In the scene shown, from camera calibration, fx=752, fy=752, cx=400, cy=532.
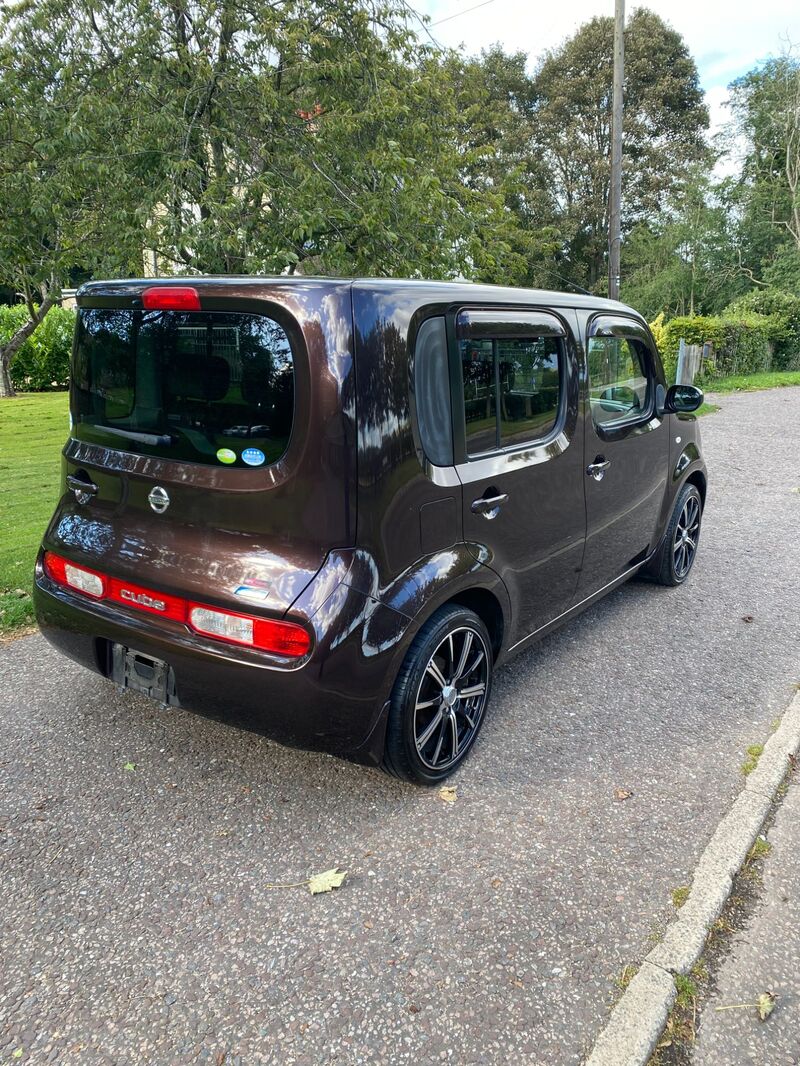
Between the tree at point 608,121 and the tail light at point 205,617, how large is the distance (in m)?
37.2

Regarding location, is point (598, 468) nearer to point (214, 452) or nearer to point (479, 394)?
point (479, 394)

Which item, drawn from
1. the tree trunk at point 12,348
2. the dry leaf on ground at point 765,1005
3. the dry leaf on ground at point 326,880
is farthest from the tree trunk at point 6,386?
the dry leaf on ground at point 765,1005

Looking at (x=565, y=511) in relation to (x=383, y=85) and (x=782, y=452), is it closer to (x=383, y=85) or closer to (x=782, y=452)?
(x=383, y=85)

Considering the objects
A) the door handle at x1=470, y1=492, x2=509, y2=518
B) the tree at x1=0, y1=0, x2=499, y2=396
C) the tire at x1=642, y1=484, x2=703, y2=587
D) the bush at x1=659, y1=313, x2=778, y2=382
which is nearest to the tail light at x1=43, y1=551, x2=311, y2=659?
the door handle at x1=470, y1=492, x2=509, y2=518

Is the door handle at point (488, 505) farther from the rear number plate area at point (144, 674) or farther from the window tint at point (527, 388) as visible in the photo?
the rear number plate area at point (144, 674)

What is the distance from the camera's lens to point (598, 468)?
3.82 metres

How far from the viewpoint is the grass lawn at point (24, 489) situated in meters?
4.88

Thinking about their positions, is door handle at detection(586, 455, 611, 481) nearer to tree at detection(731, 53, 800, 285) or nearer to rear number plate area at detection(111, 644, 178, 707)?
rear number plate area at detection(111, 644, 178, 707)

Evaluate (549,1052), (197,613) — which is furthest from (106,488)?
(549,1052)

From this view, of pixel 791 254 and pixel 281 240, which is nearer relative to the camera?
pixel 281 240

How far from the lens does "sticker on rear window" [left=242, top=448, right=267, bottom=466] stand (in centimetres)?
246

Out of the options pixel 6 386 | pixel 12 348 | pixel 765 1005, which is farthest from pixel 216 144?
pixel 6 386

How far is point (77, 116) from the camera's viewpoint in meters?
6.94

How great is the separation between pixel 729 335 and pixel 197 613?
1958 centimetres
